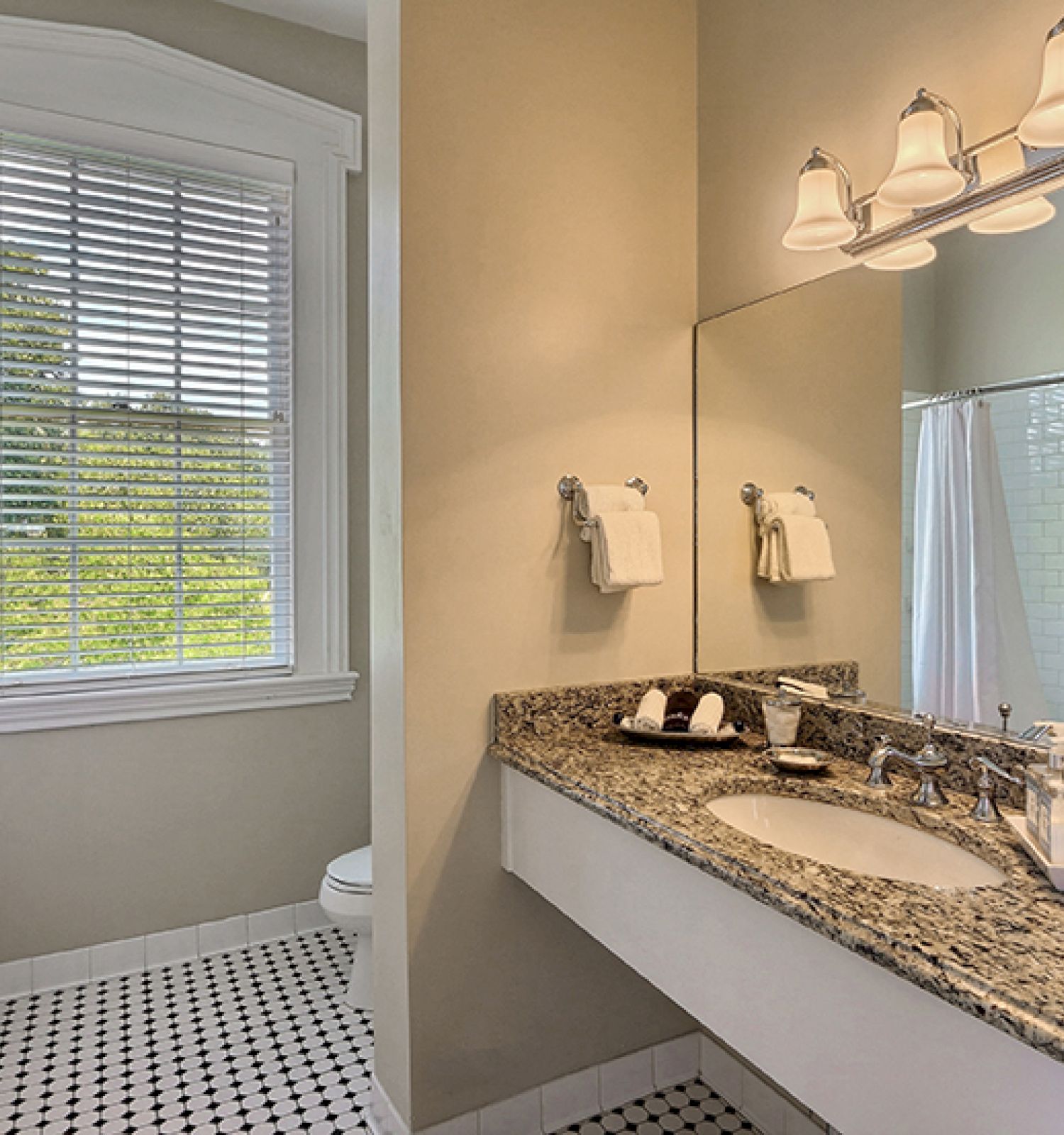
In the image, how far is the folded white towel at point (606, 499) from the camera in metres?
1.72

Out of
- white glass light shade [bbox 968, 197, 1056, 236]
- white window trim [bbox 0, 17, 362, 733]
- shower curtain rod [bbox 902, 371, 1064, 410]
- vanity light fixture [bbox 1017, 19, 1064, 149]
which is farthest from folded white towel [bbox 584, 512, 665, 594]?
white window trim [bbox 0, 17, 362, 733]

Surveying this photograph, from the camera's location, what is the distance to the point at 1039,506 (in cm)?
125

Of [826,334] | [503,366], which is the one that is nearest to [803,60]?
[826,334]

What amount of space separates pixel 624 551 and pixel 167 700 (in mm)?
1490

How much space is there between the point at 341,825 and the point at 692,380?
179cm

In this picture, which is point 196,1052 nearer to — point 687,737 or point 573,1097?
point 573,1097

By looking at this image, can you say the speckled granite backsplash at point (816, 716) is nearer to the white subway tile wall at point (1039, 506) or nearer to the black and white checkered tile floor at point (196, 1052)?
the white subway tile wall at point (1039, 506)

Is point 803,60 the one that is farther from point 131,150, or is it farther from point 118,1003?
point 118,1003

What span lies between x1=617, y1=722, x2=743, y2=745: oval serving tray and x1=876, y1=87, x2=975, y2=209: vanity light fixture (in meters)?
0.97

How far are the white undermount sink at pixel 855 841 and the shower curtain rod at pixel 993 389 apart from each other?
Answer: 0.68m

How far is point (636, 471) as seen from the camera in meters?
1.83

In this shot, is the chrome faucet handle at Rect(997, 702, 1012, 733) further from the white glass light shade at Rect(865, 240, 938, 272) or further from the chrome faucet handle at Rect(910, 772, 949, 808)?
the white glass light shade at Rect(865, 240, 938, 272)

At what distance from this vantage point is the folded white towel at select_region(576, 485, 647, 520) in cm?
172

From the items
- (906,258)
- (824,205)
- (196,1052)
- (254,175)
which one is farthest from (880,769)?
(254,175)
